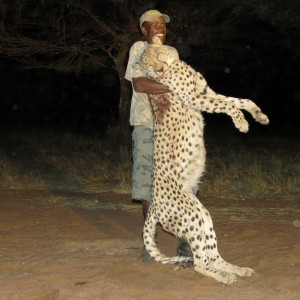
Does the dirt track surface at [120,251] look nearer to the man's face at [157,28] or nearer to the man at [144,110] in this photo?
the man at [144,110]

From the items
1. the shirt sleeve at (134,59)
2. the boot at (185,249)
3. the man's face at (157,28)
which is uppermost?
the man's face at (157,28)

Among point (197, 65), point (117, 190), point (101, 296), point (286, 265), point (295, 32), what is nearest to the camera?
point (101, 296)

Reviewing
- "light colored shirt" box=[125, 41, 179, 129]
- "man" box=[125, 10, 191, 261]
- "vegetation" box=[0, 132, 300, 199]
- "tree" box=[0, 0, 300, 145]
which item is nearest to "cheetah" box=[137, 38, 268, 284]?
"man" box=[125, 10, 191, 261]

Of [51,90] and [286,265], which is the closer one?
[286,265]

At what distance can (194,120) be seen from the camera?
4.79m

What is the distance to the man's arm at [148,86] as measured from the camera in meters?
4.79

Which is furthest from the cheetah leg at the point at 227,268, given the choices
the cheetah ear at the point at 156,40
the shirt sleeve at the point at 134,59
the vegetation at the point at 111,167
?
the vegetation at the point at 111,167

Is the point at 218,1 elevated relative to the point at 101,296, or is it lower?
elevated

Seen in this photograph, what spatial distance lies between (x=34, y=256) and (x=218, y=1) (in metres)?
9.88

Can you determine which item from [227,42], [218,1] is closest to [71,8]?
[218,1]

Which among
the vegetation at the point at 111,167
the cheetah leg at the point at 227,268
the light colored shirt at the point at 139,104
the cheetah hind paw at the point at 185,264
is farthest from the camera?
the vegetation at the point at 111,167

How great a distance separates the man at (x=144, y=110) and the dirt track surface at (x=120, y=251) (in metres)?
0.42

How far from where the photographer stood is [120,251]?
5.64 m

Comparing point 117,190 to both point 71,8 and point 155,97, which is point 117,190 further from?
point 71,8
